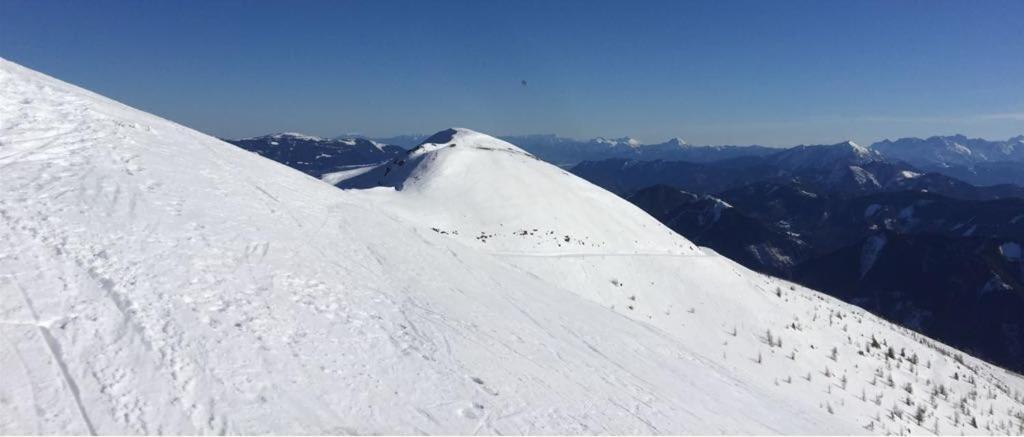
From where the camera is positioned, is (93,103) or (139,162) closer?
(139,162)

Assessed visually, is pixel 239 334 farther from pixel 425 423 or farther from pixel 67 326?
pixel 425 423

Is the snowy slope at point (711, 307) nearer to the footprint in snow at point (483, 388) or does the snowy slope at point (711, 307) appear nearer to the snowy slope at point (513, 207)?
the snowy slope at point (513, 207)

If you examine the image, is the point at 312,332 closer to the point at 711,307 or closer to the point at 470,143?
the point at 711,307

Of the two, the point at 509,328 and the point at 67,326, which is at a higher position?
the point at 67,326

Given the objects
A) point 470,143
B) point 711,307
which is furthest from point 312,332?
point 470,143

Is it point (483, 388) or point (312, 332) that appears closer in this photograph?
point (483, 388)

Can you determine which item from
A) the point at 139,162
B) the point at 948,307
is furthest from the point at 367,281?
the point at 948,307

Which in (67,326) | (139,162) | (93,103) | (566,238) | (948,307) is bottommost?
(948,307)

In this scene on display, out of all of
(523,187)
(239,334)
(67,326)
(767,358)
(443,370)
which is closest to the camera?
(67,326)
